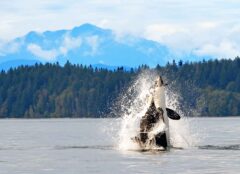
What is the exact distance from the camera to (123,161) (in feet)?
157

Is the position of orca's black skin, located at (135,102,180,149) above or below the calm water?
above

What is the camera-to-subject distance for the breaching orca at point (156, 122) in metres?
54.3

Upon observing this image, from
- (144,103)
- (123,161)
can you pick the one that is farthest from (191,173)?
(144,103)

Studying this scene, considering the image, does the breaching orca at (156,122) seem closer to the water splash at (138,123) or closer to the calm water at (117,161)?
the water splash at (138,123)

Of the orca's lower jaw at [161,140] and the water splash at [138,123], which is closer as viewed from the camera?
the orca's lower jaw at [161,140]

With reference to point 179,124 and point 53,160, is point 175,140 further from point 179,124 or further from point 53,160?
point 53,160

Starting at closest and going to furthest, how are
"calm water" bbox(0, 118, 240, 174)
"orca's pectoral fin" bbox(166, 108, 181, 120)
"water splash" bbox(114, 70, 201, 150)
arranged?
1. "calm water" bbox(0, 118, 240, 174)
2. "orca's pectoral fin" bbox(166, 108, 181, 120)
3. "water splash" bbox(114, 70, 201, 150)

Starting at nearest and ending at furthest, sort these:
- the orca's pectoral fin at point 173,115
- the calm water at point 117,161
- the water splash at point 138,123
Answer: the calm water at point 117,161, the orca's pectoral fin at point 173,115, the water splash at point 138,123

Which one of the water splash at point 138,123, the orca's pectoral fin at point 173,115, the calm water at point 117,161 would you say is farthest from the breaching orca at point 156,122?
the calm water at point 117,161

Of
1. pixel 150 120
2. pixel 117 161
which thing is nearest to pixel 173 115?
pixel 150 120

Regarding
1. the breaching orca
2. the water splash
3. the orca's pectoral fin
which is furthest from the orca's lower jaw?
the water splash

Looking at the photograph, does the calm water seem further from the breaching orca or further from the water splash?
the water splash

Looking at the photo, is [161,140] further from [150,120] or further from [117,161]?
[117,161]

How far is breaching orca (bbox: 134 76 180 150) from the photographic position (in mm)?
54312
